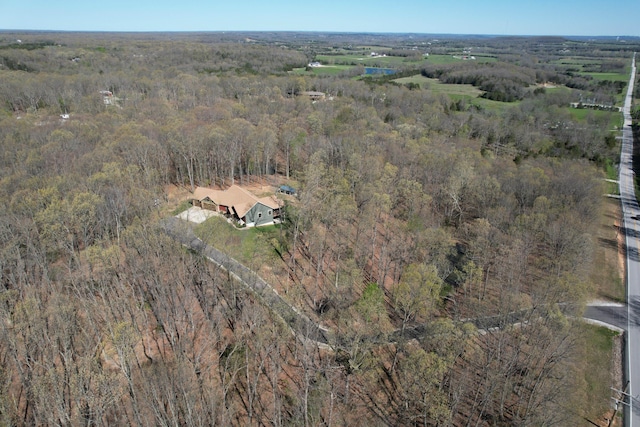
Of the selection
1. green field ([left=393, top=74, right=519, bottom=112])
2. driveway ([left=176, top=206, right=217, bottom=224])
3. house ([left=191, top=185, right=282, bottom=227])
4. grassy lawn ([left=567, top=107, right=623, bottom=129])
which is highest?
green field ([left=393, top=74, right=519, bottom=112])

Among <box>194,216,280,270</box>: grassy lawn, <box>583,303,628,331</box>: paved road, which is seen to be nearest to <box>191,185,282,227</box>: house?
<box>194,216,280,270</box>: grassy lawn

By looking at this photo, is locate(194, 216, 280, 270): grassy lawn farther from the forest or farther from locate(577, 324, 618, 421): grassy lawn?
locate(577, 324, 618, 421): grassy lawn

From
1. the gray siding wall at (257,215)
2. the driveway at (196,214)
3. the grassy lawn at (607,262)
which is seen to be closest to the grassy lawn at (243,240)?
the gray siding wall at (257,215)

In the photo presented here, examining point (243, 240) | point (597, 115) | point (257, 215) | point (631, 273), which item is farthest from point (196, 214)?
point (597, 115)

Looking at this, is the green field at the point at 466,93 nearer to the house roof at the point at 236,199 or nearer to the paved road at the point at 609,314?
the paved road at the point at 609,314

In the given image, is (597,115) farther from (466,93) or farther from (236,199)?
(236,199)

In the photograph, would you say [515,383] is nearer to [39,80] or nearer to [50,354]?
[50,354]
